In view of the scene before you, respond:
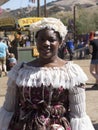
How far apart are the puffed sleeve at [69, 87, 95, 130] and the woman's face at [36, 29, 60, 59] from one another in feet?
0.92

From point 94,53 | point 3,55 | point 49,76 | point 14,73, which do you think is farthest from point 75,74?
point 3,55

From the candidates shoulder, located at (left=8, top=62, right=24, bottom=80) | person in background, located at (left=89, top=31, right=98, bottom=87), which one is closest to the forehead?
shoulder, located at (left=8, top=62, right=24, bottom=80)

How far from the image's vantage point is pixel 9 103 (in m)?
3.27

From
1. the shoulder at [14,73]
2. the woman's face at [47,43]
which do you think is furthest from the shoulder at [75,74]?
the shoulder at [14,73]

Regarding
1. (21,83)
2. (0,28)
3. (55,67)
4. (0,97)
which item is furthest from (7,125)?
(0,28)

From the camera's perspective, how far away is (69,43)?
25609mm

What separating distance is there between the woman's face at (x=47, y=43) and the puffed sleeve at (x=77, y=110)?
0.28 metres

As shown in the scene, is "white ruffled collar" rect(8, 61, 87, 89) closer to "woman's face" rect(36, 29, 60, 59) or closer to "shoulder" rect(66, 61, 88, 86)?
"shoulder" rect(66, 61, 88, 86)

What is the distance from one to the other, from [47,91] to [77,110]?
249mm

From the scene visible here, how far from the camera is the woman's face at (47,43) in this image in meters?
3.12

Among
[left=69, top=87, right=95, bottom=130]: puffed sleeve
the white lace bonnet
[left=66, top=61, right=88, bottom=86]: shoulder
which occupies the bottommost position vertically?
[left=69, top=87, right=95, bottom=130]: puffed sleeve

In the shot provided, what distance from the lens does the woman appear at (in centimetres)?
312

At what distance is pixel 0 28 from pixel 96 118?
1950cm

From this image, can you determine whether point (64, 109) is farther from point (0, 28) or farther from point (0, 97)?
point (0, 28)
